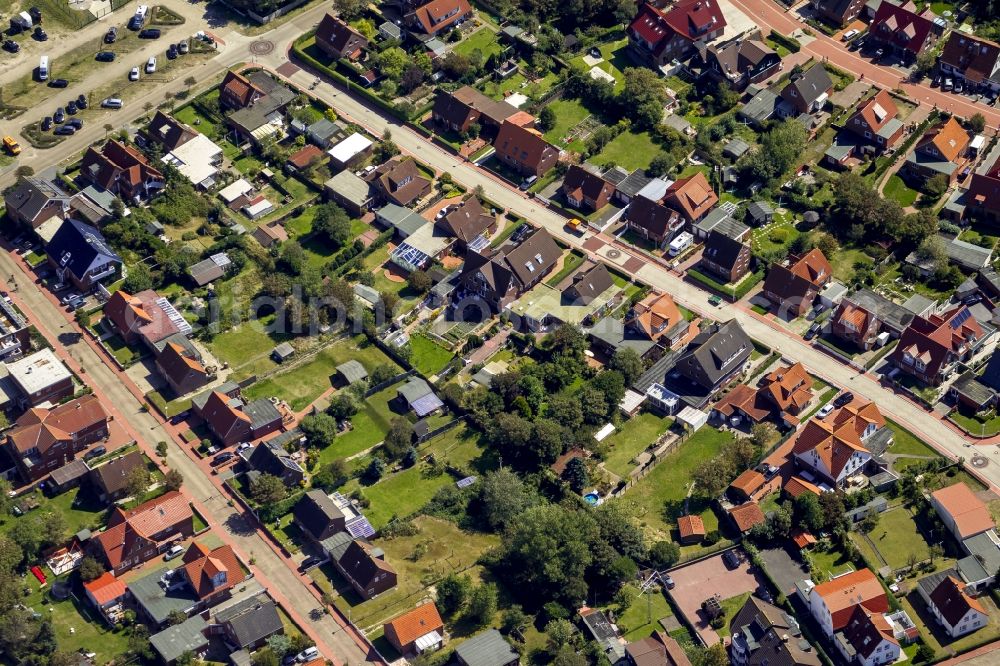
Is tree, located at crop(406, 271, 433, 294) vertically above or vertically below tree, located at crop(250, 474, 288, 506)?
above

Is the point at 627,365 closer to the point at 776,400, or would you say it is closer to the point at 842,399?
the point at 776,400

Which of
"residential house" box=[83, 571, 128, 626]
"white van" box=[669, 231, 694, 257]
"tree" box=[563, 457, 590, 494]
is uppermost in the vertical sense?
"white van" box=[669, 231, 694, 257]

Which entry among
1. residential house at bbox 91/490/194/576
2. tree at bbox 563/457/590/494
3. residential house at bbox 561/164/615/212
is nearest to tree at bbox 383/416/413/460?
tree at bbox 563/457/590/494

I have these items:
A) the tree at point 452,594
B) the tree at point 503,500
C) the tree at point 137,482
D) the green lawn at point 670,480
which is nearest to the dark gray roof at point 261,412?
the tree at point 137,482

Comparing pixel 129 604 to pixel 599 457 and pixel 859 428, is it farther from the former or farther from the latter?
pixel 859 428

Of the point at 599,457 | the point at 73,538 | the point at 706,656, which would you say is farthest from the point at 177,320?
the point at 706,656

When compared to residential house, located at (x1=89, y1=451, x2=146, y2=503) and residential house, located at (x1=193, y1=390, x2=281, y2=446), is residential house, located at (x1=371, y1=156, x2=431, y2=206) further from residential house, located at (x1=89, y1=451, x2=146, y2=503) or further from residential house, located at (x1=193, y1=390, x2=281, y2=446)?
residential house, located at (x1=89, y1=451, x2=146, y2=503)

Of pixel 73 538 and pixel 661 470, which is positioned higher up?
pixel 661 470
